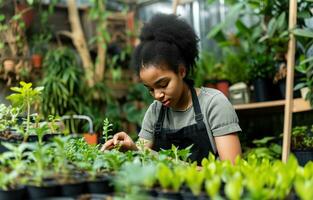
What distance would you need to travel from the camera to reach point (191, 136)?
1.87 m

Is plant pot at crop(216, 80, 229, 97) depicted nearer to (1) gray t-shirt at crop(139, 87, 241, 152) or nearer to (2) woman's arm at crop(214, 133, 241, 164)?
(1) gray t-shirt at crop(139, 87, 241, 152)

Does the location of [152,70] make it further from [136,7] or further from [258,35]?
[136,7]

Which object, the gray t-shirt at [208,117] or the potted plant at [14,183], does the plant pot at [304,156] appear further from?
the potted plant at [14,183]

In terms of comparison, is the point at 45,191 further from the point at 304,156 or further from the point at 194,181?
the point at 304,156

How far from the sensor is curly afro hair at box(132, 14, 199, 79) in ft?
5.93

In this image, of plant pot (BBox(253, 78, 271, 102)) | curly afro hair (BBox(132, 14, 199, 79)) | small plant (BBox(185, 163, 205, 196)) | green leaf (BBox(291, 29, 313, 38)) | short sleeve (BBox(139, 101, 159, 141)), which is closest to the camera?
small plant (BBox(185, 163, 205, 196))

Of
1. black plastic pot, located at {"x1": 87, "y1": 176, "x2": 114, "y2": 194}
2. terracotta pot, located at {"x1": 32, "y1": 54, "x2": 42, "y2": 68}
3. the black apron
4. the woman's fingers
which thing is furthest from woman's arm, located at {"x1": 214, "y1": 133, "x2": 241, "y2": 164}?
terracotta pot, located at {"x1": 32, "y1": 54, "x2": 42, "y2": 68}

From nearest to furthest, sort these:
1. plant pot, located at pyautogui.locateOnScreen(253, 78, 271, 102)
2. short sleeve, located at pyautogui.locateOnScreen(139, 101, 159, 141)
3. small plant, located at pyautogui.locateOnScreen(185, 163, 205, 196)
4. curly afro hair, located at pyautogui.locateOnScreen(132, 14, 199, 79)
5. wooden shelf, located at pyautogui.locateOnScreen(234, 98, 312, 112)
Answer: small plant, located at pyautogui.locateOnScreen(185, 163, 205, 196) → curly afro hair, located at pyautogui.locateOnScreen(132, 14, 199, 79) → short sleeve, located at pyautogui.locateOnScreen(139, 101, 159, 141) → wooden shelf, located at pyautogui.locateOnScreen(234, 98, 312, 112) → plant pot, located at pyautogui.locateOnScreen(253, 78, 271, 102)

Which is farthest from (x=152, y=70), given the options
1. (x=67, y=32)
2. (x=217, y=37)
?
(x=67, y=32)

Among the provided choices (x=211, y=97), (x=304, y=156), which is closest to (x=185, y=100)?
(x=211, y=97)

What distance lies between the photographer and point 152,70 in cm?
175

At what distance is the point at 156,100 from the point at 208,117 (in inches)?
11.1

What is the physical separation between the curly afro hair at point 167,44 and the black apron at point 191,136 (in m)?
0.18

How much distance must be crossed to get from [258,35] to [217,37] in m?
0.48
